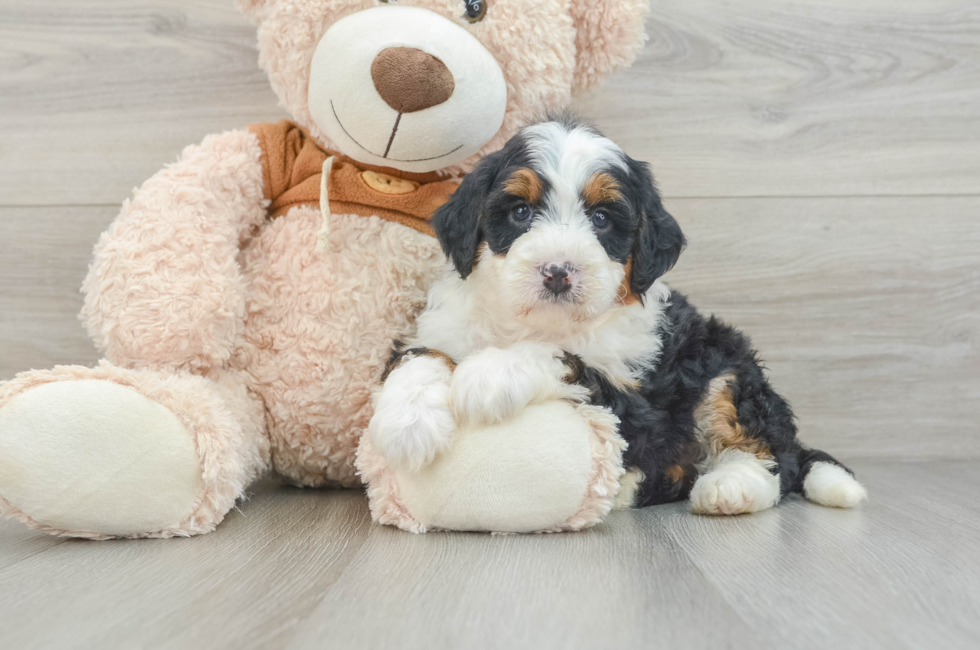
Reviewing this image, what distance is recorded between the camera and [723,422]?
1.82 metres

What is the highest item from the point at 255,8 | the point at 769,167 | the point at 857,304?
the point at 255,8

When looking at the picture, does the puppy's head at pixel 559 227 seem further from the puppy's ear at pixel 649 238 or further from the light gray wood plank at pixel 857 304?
the light gray wood plank at pixel 857 304

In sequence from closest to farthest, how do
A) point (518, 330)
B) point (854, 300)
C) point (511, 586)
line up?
point (511, 586) < point (518, 330) < point (854, 300)

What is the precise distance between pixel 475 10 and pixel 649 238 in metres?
0.64

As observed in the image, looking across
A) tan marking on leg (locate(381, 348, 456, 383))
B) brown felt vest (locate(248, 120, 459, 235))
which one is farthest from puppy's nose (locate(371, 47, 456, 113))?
tan marking on leg (locate(381, 348, 456, 383))

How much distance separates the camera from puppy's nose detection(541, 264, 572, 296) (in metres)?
1.45

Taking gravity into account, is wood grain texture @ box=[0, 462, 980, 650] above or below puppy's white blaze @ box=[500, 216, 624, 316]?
below

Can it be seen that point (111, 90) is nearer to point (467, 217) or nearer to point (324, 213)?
point (324, 213)

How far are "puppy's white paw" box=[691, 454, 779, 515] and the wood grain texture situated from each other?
0.04 metres

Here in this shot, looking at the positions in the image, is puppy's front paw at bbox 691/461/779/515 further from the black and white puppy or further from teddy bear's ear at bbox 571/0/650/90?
teddy bear's ear at bbox 571/0/650/90

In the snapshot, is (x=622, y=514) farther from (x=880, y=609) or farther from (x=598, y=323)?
(x=880, y=609)

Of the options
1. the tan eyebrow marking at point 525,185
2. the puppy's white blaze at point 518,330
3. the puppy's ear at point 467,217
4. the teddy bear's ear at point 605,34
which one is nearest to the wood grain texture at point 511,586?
the puppy's white blaze at point 518,330

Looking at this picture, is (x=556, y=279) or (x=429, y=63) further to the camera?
(x=429, y=63)

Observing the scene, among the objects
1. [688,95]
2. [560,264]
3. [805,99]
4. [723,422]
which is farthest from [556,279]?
[805,99]
